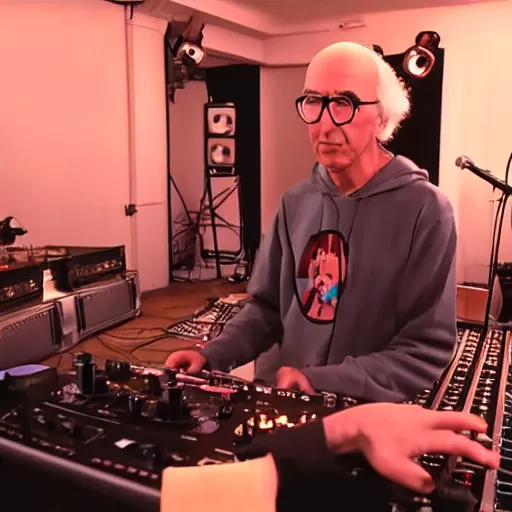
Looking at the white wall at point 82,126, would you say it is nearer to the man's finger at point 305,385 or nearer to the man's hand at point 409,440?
the man's finger at point 305,385

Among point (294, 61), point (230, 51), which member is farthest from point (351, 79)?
point (294, 61)

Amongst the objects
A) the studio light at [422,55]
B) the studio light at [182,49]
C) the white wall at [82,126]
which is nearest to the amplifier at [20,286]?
the white wall at [82,126]

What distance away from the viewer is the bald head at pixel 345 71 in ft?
4.48

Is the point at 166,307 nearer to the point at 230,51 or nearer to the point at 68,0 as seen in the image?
the point at 68,0

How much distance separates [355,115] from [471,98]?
4.88 meters

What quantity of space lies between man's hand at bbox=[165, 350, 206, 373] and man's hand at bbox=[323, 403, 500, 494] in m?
0.69

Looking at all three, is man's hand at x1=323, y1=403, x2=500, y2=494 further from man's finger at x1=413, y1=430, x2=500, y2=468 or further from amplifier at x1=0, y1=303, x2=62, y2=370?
amplifier at x1=0, y1=303, x2=62, y2=370

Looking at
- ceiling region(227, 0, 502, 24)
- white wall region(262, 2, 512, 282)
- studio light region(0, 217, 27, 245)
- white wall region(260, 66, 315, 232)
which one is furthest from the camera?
white wall region(260, 66, 315, 232)

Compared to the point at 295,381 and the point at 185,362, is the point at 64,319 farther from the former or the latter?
the point at 295,381

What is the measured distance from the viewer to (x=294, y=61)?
6.80 m

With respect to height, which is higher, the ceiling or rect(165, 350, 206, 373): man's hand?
the ceiling

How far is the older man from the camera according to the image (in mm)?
1346

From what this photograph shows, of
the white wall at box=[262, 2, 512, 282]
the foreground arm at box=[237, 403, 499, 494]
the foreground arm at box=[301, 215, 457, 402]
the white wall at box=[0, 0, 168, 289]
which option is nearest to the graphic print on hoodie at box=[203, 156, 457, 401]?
the foreground arm at box=[301, 215, 457, 402]

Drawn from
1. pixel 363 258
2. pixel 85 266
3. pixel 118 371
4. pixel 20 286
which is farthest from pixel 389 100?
pixel 85 266
